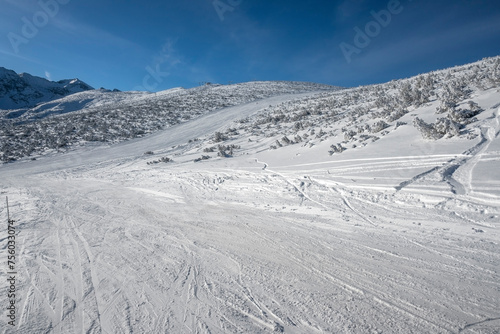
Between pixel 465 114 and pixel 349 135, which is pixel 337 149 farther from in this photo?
pixel 465 114

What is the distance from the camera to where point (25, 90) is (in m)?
69.1

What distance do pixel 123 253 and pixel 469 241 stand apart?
5.76m

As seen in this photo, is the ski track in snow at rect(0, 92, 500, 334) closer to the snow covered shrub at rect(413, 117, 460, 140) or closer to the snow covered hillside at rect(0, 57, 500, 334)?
the snow covered hillside at rect(0, 57, 500, 334)

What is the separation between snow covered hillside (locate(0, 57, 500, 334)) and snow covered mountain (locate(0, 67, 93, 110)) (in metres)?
75.6

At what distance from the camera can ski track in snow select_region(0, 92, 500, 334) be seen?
9.09 ft

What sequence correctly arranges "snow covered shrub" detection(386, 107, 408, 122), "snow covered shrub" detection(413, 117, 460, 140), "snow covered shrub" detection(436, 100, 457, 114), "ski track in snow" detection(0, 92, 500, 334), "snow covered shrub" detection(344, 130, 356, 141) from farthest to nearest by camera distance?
"snow covered shrub" detection(386, 107, 408, 122) → "snow covered shrub" detection(344, 130, 356, 141) → "snow covered shrub" detection(436, 100, 457, 114) → "snow covered shrub" detection(413, 117, 460, 140) → "ski track in snow" detection(0, 92, 500, 334)

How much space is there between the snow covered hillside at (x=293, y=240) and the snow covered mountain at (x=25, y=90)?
75575 mm

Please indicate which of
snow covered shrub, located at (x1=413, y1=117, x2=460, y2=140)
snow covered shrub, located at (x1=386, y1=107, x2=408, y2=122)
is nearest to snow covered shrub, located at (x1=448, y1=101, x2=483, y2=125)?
snow covered shrub, located at (x1=413, y1=117, x2=460, y2=140)

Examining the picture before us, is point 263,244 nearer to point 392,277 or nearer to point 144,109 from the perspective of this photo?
point 392,277

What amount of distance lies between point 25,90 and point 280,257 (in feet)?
311

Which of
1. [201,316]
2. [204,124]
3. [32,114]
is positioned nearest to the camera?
[201,316]

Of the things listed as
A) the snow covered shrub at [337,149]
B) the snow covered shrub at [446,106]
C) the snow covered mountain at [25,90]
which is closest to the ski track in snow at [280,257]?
the snow covered shrub at [337,149]

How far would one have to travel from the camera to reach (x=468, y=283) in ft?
9.78

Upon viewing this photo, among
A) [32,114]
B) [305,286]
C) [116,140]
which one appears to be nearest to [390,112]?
[305,286]
